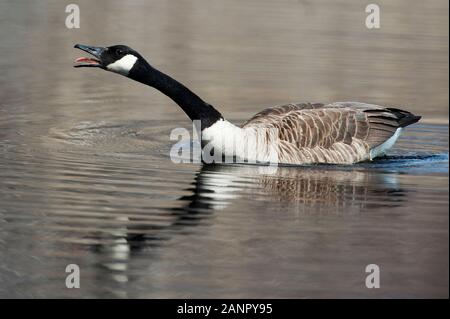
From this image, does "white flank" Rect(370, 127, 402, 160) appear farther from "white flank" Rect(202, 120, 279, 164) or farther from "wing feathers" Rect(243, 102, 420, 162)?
"white flank" Rect(202, 120, 279, 164)

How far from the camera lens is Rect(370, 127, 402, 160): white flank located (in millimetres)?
13195

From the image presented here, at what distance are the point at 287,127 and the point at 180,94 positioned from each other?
52.9 inches

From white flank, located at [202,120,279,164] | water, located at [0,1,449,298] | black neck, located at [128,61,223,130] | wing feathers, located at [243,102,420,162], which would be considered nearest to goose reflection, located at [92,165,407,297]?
water, located at [0,1,449,298]

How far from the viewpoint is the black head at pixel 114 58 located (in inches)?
483

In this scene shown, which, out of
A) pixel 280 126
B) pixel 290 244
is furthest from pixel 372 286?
pixel 280 126

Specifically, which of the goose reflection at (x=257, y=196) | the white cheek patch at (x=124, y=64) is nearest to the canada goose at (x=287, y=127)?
the white cheek patch at (x=124, y=64)

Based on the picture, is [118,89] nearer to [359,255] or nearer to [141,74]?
[141,74]

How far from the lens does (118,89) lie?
18.5 meters

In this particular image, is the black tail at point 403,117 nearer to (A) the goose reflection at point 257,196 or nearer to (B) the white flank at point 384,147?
(B) the white flank at point 384,147

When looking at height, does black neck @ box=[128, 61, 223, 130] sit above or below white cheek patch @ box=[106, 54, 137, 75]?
below

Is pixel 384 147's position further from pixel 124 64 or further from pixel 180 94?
pixel 124 64

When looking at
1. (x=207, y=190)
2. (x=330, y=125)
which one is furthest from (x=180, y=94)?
(x=207, y=190)

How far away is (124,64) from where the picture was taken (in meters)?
12.5

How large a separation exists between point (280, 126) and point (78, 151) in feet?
8.12
